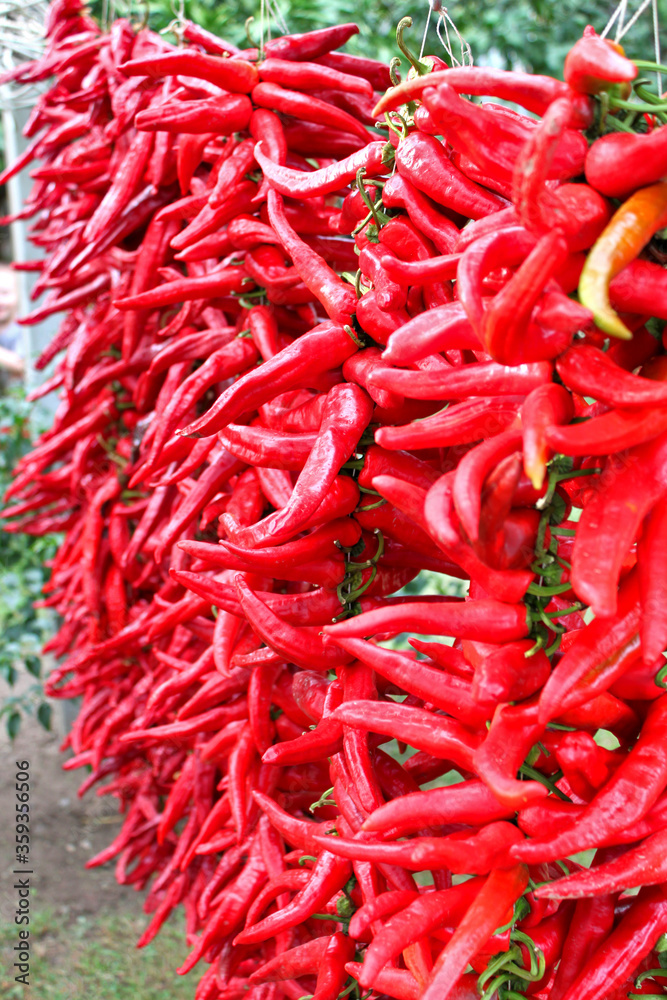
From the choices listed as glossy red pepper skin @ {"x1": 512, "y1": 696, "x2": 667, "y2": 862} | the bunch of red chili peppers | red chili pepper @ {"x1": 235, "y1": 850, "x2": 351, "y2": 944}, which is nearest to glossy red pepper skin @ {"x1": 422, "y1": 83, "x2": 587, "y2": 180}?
the bunch of red chili peppers

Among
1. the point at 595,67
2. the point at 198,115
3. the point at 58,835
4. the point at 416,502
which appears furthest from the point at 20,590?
the point at 595,67

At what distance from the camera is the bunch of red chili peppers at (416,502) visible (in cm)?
68

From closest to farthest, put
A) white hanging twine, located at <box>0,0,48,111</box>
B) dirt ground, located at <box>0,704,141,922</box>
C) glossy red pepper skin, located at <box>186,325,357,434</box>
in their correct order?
glossy red pepper skin, located at <box>186,325,357,434</box> < white hanging twine, located at <box>0,0,48,111</box> < dirt ground, located at <box>0,704,141,922</box>

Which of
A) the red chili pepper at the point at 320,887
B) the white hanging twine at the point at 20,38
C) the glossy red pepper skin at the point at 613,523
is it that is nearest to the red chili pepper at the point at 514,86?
the glossy red pepper skin at the point at 613,523

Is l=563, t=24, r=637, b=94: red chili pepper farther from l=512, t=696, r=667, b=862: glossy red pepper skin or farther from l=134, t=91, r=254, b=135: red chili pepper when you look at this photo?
l=134, t=91, r=254, b=135: red chili pepper

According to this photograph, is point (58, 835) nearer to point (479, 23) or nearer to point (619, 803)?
point (619, 803)

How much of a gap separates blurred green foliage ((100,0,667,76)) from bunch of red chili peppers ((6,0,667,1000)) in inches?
86.9

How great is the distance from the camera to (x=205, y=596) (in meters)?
1.10

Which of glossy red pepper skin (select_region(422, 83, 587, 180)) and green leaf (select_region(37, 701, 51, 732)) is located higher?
glossy red pepper skin (select_region(422, 83, 587, 180))

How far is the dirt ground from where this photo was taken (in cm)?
230

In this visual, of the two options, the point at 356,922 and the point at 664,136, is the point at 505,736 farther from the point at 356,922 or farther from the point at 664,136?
the point at 664,136

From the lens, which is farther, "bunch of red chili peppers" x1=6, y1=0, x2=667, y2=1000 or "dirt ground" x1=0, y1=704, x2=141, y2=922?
"dirt ground" x1=0, y1=704, x2=141, y2=922

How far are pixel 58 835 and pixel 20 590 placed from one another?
76 centimetres

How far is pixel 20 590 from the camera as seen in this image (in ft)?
9.06
